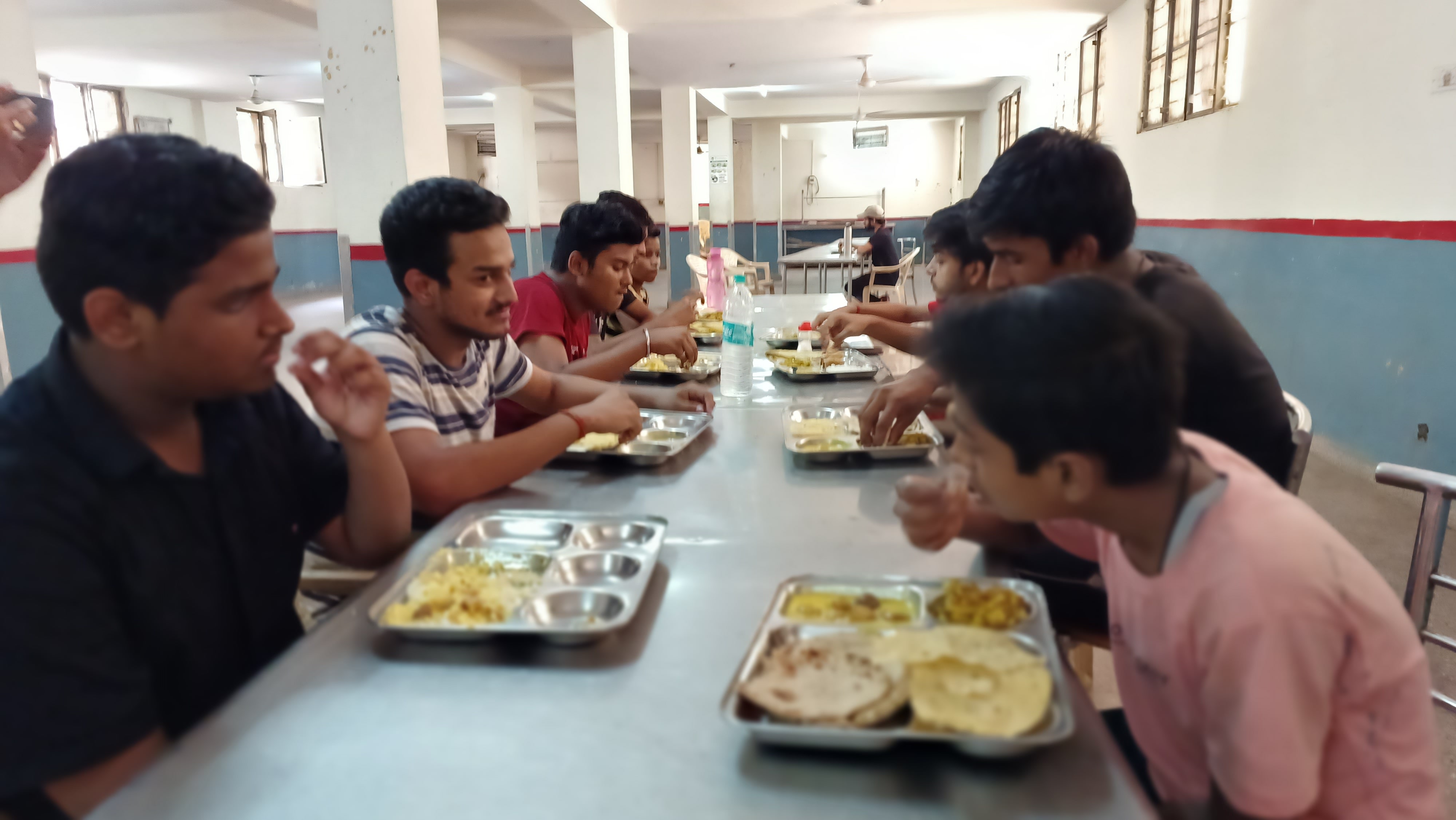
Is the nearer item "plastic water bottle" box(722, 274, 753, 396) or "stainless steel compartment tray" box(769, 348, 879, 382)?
"plastic water bottle" box(722, 274, 753, 396)

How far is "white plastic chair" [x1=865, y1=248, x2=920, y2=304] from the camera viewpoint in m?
8.31

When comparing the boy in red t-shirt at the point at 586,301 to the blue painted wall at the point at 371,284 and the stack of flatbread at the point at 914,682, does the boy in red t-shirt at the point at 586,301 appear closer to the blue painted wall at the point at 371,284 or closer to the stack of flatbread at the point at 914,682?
the stack of flatbread at the point at 914,682

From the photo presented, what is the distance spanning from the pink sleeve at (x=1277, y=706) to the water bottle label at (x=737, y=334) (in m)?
1.67

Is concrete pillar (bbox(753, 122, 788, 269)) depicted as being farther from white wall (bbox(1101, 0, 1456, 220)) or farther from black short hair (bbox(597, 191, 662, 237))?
black short hair (bbox(597, 191, 662, 237))

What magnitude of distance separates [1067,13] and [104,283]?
321 inches

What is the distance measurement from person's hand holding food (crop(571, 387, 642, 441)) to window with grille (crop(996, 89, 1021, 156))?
9.98m

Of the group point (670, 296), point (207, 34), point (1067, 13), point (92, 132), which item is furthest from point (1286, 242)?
point (92, 132)

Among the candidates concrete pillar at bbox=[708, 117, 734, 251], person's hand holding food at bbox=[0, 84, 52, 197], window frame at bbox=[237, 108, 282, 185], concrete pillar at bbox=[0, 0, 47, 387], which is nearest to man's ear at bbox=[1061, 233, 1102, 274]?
person's hand holding food at bbox=[0, 84, 52, 197]

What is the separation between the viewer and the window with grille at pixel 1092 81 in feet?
25.2

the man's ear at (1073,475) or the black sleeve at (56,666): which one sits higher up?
the man's ear at (1073,475)

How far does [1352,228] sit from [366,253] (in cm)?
452

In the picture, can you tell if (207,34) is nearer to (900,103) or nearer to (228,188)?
(228,188)

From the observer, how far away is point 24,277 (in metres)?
4.74

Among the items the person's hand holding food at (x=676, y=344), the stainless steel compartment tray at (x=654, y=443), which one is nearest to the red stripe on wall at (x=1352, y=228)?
the person's hand holding food at (x=676, y=344)
